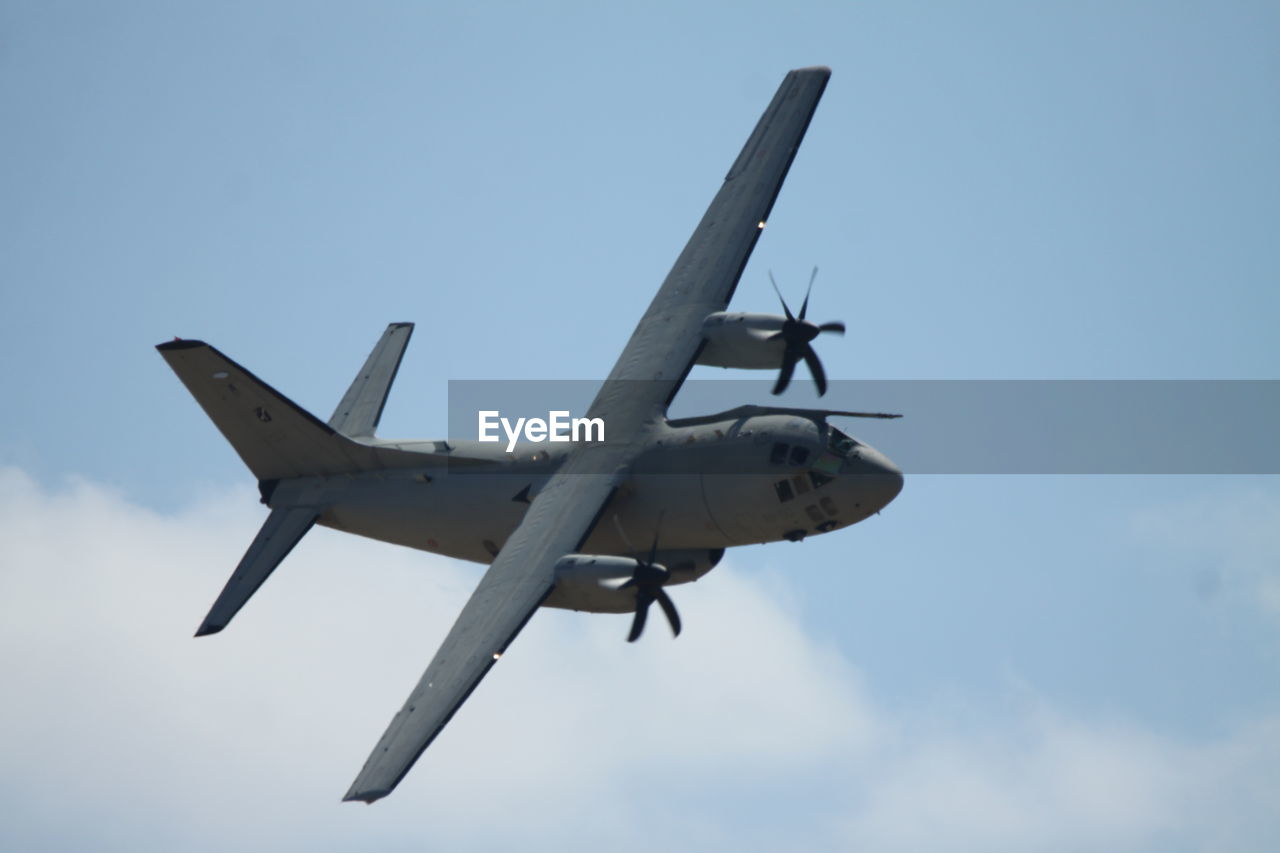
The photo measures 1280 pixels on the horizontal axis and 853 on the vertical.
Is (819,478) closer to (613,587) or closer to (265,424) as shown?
(613,587)

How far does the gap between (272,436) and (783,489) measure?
49.7 ft

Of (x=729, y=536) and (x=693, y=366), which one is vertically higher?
(x=693, y=366)

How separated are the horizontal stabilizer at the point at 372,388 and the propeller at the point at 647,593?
1216 centimetres

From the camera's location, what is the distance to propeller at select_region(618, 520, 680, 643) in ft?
130

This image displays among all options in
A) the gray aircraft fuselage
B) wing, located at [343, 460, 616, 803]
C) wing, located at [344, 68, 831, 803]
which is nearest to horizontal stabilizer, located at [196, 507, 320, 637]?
the gray aircraft fuselage

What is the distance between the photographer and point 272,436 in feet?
157

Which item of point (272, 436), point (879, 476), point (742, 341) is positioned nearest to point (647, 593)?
point (879, 476)

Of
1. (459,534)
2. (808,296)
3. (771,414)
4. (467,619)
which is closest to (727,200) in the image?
(808,296)

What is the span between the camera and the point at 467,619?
41094 mm

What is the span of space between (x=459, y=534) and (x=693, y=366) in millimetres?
7862

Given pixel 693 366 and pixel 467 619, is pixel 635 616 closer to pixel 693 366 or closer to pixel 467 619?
pixel 467 619

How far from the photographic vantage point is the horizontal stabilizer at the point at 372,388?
49.1 m

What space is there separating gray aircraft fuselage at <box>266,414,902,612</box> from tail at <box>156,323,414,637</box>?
154 cm

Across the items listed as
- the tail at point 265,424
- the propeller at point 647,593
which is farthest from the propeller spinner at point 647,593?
the tail at point 265,424
